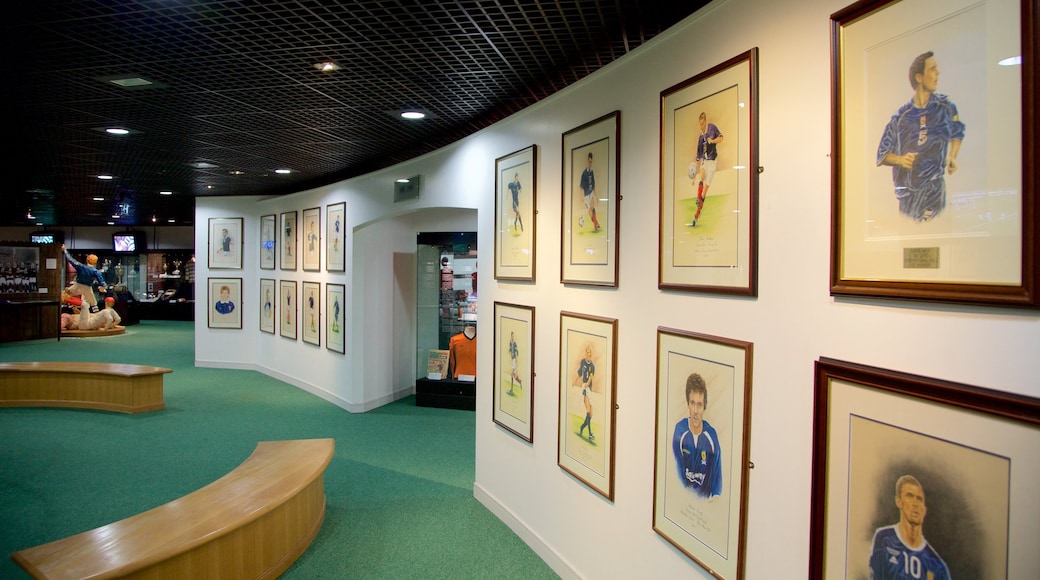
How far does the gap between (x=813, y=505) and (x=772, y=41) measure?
1549 mm

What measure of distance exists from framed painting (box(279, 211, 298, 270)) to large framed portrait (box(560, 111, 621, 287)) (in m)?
6.86

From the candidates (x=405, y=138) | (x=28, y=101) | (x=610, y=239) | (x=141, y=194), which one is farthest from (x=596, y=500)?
(x=141, y=194)

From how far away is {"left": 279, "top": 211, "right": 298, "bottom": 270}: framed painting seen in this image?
916 centimetres

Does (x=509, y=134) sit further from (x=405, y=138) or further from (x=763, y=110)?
(x=763, y=110)

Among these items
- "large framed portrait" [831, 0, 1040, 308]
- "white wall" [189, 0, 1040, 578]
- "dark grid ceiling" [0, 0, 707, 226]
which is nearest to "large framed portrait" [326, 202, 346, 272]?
"dark grid ceiling" [0, 0, 707, 226]

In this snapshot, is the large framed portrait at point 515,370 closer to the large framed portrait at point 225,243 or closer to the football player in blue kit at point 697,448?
the football player in blue kit at point 697,448

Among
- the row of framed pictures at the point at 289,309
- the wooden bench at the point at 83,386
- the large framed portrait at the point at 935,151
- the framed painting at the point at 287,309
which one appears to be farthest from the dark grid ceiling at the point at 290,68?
the framed painting at the point at 287,309

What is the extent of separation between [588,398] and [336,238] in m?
5.63

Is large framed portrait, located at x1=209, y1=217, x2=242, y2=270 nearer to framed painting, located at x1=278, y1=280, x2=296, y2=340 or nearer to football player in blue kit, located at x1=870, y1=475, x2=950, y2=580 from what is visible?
framed painting, located at x1=278, y1=280, x2=296, y2=340

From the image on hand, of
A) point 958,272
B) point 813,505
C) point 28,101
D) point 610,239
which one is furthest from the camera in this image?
point 28,101

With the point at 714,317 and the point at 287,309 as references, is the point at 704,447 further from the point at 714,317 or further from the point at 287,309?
the point at 287,309

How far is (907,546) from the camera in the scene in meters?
1.46

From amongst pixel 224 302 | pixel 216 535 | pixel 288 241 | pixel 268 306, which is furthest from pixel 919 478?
pixel 224 302

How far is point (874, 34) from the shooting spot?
1.57 meters
